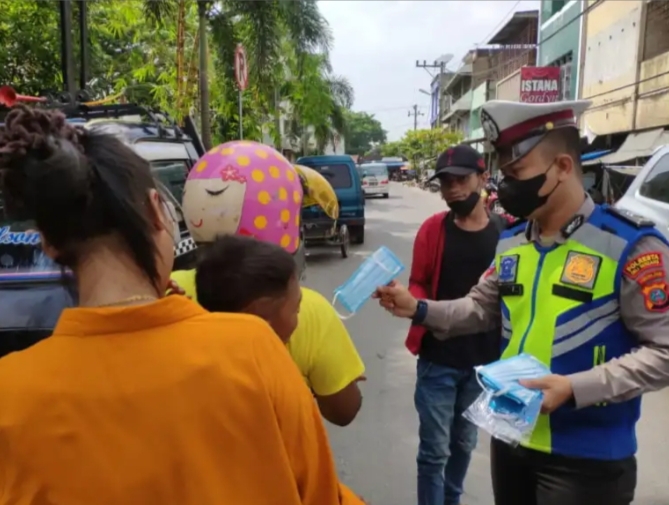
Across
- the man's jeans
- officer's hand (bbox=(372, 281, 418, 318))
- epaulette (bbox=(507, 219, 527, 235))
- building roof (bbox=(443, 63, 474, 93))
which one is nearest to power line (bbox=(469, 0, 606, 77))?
building roof (bbox=(443, 63, 474, 93))

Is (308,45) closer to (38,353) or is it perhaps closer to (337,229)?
(337,229)

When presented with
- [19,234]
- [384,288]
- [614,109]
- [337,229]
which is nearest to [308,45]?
[337,229]

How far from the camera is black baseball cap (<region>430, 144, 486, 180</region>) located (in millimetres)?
3078

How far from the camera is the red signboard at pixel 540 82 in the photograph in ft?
84.4

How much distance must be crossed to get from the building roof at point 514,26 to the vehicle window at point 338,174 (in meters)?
26.3

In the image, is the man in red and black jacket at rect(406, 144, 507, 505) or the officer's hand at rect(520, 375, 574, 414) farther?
the man in red and black jacket at rect(406, 144, 507, 505)

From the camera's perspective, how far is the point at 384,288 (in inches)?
95.0

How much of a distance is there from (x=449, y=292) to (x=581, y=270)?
4.31 feet

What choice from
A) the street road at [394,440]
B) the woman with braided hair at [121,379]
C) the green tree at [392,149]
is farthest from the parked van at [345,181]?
the green tree at [392,149]

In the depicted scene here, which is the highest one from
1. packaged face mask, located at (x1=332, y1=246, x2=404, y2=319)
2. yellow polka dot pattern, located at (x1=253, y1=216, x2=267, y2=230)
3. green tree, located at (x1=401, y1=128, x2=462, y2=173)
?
green tree, located at (x1=401, y1=128, x2=462, y2=173)

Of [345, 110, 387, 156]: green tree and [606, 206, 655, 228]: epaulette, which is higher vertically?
[345, 110, 387, 156]: green tree

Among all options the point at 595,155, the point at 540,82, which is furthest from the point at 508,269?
the point at 540,82

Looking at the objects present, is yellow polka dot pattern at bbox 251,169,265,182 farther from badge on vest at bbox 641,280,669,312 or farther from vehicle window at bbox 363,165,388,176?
vehicle window at bbox 363,165,388,176

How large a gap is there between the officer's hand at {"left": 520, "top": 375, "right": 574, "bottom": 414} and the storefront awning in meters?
15.1
